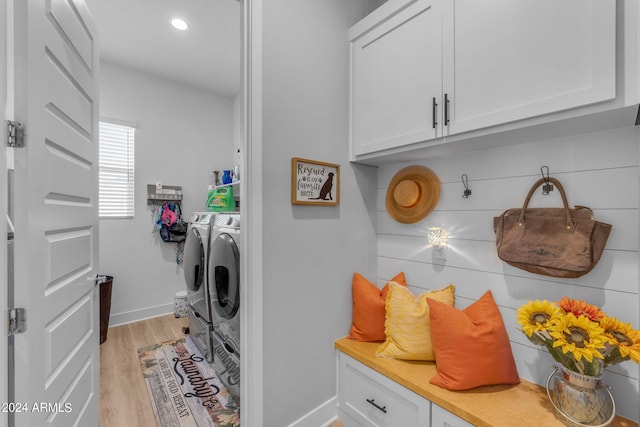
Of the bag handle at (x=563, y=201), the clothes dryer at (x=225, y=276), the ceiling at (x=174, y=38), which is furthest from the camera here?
the ceiling at (x=174, y=38)

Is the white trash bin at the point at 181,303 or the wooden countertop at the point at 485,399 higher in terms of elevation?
the wooden countertop at the point at 485,399

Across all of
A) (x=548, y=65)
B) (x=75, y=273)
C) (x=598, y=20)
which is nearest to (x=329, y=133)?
(x=548, y=65)

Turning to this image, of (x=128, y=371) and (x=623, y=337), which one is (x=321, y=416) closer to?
(x=623, y=337)

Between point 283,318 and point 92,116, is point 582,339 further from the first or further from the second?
point 92,116

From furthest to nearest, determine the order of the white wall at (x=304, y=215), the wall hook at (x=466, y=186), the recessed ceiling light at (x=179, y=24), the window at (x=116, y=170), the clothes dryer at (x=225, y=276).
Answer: the window at (x=116, y=170)
the recessed ceiling light at (x=179, y=24)
the clothes dryer at (x=225, y=276)
the wall hook at (x=466, y=186)
the white wall at (x=304, y=215)

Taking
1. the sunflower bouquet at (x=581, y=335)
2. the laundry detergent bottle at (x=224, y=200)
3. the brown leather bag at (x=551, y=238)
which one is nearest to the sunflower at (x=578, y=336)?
the sunflower bouquet at (x=581, y=335)

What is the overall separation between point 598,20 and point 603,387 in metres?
1.29

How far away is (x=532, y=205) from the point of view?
131 centimetres

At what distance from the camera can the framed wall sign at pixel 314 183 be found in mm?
1467

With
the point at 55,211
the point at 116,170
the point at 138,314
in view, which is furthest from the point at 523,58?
the point at 138,314

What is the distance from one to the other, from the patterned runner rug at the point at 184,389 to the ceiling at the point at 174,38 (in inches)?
102

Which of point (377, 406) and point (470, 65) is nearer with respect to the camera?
point (470, 65)

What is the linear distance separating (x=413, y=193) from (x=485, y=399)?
3.48ft

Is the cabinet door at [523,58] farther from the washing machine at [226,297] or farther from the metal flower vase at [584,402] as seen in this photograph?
the washing machine at [226,297]
